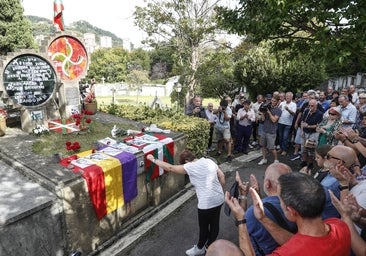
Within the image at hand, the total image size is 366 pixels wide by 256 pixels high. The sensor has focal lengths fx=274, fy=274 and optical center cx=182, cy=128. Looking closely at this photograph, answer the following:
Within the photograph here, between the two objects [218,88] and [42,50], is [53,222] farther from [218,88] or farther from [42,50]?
[218,88]

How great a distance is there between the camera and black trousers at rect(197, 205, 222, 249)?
12.9ft

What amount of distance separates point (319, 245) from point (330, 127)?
5.45m

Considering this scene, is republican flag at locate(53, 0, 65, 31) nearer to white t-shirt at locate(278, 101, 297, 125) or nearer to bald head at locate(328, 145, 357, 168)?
white t-shirt at locate(278, 101, 297, 125)

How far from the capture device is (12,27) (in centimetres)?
1872

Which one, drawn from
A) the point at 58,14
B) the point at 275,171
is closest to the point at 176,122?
the point at 58,14

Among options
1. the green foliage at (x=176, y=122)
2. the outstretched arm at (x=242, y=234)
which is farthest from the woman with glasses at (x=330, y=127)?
the outstretched arm at (x=242, y=234)

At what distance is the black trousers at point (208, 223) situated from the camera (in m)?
3.94

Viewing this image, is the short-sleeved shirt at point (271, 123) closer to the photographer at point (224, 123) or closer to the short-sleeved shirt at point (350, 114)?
the photographer at point (224, 123)

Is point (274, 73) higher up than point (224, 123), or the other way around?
point (274, 73)

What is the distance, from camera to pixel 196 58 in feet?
43.9

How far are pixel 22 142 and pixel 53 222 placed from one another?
2828 mm

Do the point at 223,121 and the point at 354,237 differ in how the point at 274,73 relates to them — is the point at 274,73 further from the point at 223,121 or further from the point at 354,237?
the point at 354,237

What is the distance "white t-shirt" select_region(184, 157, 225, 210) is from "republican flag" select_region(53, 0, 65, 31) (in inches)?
242

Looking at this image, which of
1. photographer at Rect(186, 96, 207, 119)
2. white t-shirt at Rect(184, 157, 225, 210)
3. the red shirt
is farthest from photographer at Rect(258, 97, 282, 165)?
the red shirt
